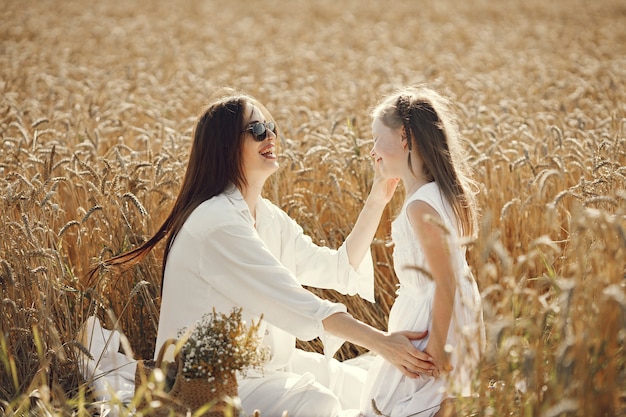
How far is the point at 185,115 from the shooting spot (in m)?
7.18

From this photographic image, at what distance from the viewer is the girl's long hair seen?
9.77 feet

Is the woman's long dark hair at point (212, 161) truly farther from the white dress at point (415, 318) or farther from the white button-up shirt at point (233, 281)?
the white dress at point (415, 318)

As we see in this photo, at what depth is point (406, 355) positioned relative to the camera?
2.81m

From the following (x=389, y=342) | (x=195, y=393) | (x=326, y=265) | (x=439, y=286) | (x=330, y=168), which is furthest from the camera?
(x=330, y=168)

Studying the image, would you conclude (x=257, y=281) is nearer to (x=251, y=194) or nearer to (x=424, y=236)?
(x=251, y=194)

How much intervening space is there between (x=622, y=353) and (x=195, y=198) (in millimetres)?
1824

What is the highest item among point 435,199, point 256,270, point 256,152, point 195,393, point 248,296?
point 256,152

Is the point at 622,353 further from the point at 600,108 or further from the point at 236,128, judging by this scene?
the point at 600,108

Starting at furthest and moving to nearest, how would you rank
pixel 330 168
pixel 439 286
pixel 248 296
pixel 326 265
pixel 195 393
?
pixel 330 168 < pixel 326 265 < pixel 248 296 < pixel 439 286 < pixel 195 393

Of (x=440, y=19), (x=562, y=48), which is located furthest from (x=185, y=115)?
(x=440, y=19)

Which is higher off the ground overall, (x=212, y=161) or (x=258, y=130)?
(x=258, y=130)

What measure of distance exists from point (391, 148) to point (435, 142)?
18cm

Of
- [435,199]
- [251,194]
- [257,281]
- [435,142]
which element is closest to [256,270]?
[257,281]

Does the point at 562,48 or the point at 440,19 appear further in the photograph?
the point at 440,19
